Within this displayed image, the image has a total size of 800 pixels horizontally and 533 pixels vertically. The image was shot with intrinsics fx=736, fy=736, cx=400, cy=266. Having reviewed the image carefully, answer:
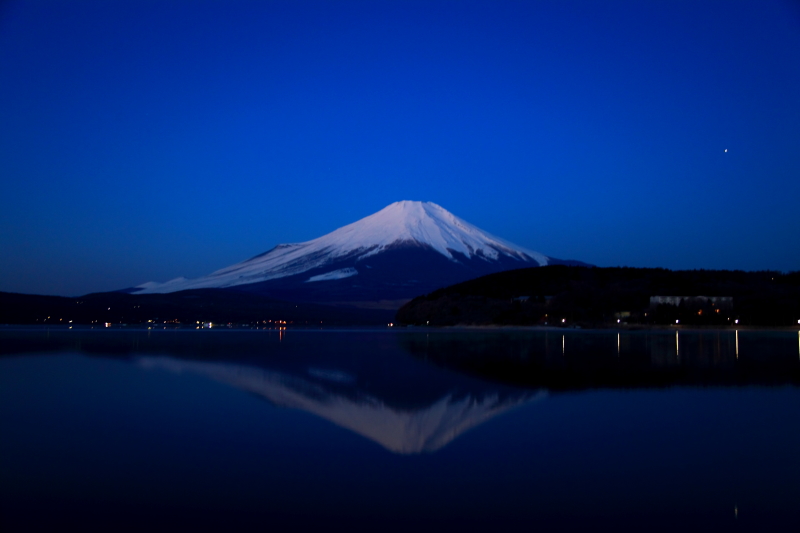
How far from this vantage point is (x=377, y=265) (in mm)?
169000

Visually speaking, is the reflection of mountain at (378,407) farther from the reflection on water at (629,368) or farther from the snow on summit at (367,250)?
the snow on summit at (367,250)

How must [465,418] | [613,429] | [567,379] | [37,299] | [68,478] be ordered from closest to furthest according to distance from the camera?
[68,478] < [613,429] < [465,418] < [567,379] < [37,299]

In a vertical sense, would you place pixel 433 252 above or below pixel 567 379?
above

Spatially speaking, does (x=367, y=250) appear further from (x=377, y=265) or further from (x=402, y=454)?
(x=402, y=454)

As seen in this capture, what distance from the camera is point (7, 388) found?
44.1 ft

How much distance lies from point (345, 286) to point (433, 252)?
29764 mm

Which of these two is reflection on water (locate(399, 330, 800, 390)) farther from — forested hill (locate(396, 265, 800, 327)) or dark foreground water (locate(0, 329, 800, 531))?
forested hill (locate(396, 265, 800, 327))

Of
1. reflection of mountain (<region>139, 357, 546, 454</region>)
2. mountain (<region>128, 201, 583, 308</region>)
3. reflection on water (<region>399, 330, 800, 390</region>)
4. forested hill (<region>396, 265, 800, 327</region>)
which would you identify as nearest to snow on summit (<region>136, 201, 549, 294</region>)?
mountain (<region>128, 201, 583, 308</region>)

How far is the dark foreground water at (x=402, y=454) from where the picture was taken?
568cm

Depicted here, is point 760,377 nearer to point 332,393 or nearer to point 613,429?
point 613,429

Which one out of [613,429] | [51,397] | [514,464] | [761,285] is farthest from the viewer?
[761,285]

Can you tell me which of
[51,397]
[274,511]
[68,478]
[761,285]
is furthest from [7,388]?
[761,285]

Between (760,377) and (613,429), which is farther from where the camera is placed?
(760,377)

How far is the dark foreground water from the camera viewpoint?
5.68 meters
